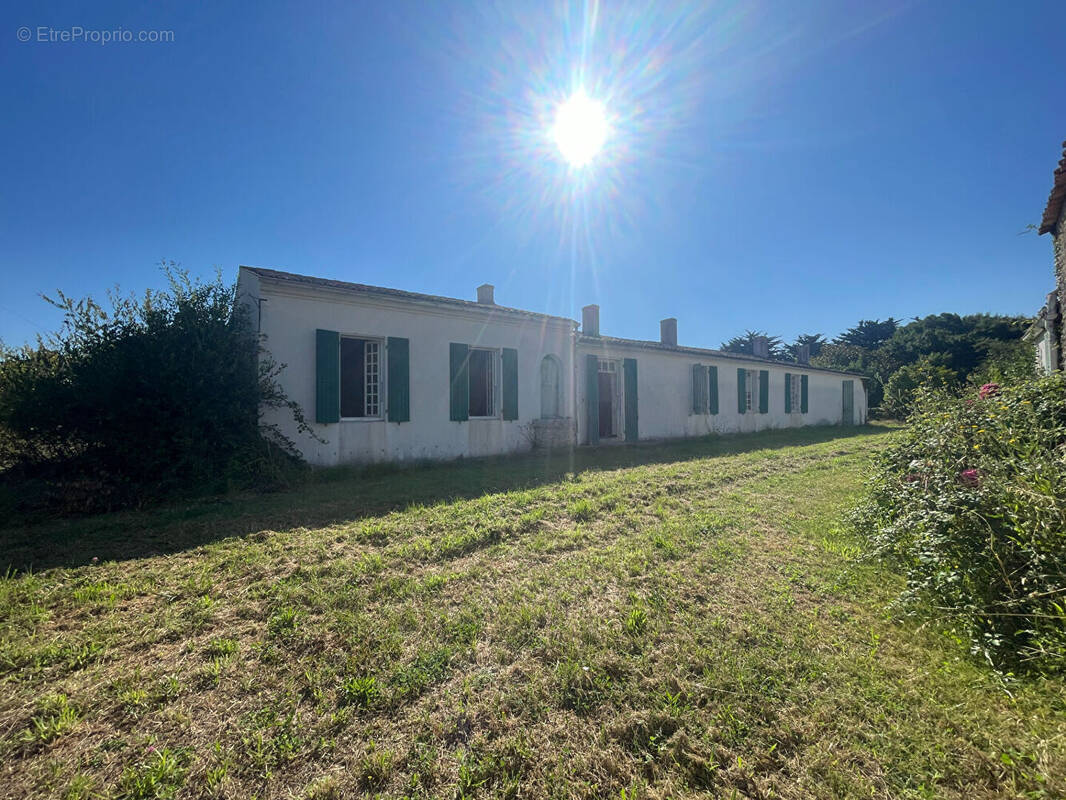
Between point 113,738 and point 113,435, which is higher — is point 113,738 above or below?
below

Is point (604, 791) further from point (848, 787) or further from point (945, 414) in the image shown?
point (945, 414)

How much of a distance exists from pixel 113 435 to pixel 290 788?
597 centimetres

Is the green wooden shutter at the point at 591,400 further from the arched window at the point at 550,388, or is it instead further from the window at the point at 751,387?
the window at the point at 751,387

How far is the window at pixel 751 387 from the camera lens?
14.7 m

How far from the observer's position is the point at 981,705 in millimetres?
1742

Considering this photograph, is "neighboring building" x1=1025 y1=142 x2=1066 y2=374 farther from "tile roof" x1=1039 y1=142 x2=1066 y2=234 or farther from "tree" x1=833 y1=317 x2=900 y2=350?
"tree" x1=833 y1=317 x2=900 y2=350

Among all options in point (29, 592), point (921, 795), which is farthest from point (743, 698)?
point (29, 592)

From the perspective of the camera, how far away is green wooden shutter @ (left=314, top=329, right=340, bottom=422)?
705cm

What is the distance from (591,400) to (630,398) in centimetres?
146

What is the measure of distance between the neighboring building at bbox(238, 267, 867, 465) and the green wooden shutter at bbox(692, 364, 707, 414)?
6 centimetres

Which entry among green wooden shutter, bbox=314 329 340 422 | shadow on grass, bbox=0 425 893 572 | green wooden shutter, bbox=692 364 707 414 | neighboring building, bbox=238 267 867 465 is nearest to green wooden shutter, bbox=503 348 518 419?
neighboring building, bbox=238 267 867 465

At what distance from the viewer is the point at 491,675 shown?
201cm

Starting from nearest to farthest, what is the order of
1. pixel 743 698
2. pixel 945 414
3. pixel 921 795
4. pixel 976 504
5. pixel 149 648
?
pixel 921 795
pixel 743 698
pixel 149 648
pixel 976 504
pixel 945 414

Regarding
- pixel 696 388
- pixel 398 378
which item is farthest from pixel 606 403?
pixel 398 378
